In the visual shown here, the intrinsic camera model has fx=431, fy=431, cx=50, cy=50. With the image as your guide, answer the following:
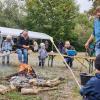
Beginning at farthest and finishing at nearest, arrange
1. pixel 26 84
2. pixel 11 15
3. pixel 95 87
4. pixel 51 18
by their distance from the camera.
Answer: pixel 11 15
pixel 51 18
pixel 26 84
pixel 95 87

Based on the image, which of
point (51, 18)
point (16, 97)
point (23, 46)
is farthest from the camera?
point (51, 18)

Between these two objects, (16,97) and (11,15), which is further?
(11,15)

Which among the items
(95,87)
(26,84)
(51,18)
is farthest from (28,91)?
(51,18)

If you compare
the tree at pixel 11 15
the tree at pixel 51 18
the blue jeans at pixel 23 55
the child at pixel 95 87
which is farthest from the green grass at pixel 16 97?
the tree at pixel 11 15

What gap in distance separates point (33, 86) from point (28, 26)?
153 feet

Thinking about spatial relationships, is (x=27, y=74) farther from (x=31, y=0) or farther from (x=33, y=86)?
(x=31, y=0)

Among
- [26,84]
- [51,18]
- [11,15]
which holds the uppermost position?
[11,15]

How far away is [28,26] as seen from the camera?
57031 millimetres

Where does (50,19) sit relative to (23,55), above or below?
above

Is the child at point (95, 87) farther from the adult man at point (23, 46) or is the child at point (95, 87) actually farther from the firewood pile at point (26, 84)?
the adult man at point (23, 46)

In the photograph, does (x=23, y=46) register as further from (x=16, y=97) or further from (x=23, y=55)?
(x=16, y=97)

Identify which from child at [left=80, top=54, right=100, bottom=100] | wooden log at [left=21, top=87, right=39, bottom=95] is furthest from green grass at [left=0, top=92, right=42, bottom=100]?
child at [left=80, top=54, right=100, bottom=100]

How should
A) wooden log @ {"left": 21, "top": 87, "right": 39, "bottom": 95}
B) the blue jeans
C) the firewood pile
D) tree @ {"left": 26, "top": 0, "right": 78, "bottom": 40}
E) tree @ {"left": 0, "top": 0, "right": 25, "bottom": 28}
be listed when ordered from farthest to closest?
tree @ {"left": 0, "top": 0, "right": 25, "bottom": 28}
tree @ {"left": 26, "top": 0, "right": 78, "bottom": 40}
the blue jeans
the firewood pile
wooden log @ {"left": 21, "top": 87, "right": 39, "bottom": 95}

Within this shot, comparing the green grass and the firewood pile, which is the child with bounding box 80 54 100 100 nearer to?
Answer: the green grass
